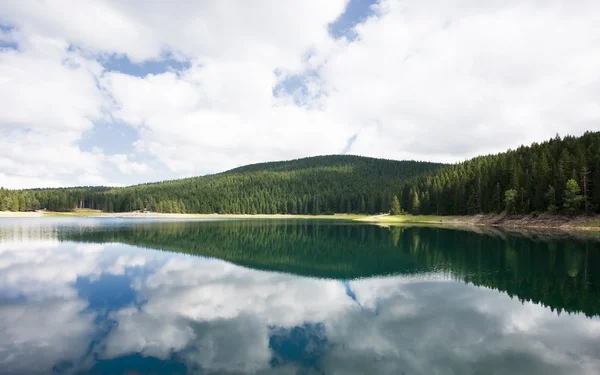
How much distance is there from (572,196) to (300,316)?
64.4 metres

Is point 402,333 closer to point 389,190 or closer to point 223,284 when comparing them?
point 223,284

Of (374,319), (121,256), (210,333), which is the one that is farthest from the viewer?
(121,256)

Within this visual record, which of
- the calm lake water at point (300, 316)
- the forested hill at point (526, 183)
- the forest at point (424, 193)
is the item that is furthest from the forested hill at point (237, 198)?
the calm lake water at point (300, 316)

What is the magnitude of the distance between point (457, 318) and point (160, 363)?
12.9m

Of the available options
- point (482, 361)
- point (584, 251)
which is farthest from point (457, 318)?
point (584, 251)

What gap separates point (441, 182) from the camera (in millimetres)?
105688

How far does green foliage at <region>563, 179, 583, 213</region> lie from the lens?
61281 mm

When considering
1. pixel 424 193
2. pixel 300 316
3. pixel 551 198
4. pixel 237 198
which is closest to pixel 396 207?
pixel 424 193

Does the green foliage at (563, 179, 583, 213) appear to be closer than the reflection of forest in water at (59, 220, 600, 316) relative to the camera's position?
No

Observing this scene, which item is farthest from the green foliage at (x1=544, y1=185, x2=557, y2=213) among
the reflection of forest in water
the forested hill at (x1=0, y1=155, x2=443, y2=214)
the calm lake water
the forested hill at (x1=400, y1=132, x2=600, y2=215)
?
the forested hill at (x1=0, y1=155, x2=443, y2=214)

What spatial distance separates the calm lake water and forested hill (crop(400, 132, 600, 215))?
123 feet

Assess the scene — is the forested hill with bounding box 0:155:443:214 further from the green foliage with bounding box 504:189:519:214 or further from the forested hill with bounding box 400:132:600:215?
the green foliage with bounding box 504:189:519:214

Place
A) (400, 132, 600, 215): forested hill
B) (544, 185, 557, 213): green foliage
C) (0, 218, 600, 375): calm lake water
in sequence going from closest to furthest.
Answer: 1. (0, 218, 600, 375): calm lake water
2. (400, 132, 600, 215): forested hill
3. (544, 185, 557, 213): green foliage

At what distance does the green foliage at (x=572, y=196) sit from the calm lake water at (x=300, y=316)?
3346cm
